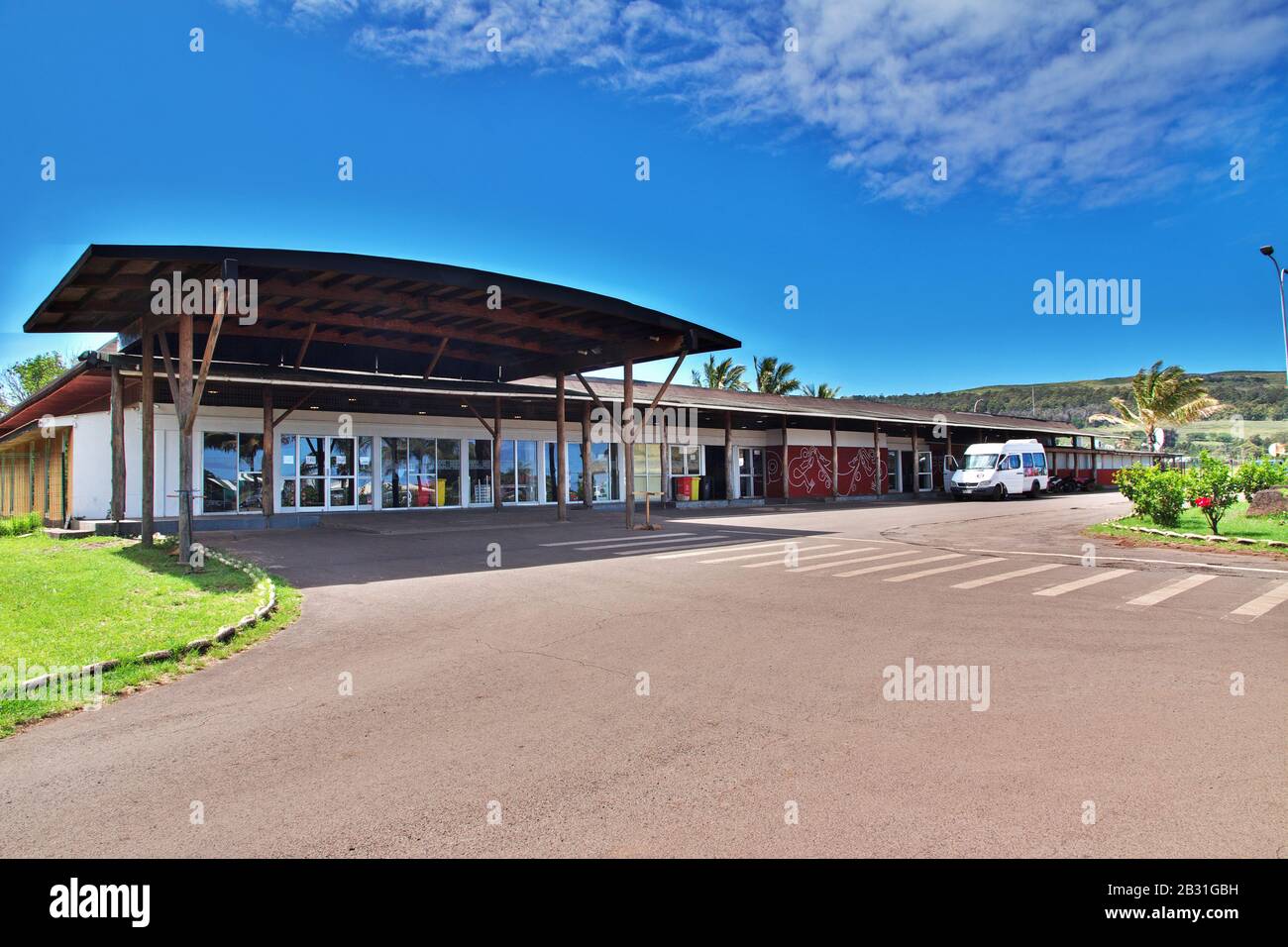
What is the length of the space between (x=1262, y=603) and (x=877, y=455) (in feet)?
101

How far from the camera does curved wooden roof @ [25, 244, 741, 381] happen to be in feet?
43.1

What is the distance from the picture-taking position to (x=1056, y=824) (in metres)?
3.51

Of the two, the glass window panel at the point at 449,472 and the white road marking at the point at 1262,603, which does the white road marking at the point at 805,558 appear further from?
the glass window panel at the point at 449,472

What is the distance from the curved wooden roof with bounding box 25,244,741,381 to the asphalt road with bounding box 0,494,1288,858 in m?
7.26

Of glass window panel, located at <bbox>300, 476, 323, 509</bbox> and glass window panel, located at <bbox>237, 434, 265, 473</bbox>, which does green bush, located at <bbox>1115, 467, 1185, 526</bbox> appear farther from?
glass window panel, located at <bbox>237, 434, 265, 473</bbox>

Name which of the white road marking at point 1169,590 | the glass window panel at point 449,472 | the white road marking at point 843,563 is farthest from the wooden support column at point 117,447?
the white road marking at point 1169,590

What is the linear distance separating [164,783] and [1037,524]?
923 inches

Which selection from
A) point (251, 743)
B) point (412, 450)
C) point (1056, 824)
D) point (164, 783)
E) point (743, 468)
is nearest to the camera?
point (1056, 824)

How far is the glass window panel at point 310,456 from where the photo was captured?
23.7 m

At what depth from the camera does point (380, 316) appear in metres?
18.3

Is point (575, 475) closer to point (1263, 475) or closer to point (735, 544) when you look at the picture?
point (735, 544)

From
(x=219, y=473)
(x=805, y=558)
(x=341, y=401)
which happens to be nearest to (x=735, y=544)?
(x=805, y=558)
